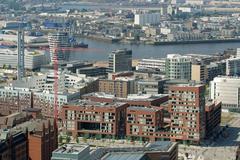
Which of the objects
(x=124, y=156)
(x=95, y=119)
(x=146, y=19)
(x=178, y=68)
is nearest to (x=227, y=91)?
(x=178, y=68)

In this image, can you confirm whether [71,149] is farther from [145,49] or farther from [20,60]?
[145,49]

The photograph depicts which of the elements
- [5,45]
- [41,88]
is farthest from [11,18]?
Answer: [41,88]

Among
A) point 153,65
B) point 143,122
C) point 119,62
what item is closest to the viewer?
point 143,122

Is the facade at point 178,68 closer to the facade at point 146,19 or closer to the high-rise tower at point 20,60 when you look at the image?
the high-rise tower at point 20,60

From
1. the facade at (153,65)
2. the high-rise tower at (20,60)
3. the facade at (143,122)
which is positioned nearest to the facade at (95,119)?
the facade at (143,122)

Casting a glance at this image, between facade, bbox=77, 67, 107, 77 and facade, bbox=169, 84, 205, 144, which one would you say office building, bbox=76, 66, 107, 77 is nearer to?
facade, bbox=77, 67, 107, 77

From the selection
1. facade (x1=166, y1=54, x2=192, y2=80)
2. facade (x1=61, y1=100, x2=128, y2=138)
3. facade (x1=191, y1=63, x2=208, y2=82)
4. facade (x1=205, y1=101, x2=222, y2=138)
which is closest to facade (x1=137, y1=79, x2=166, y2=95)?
facade (x1=166, y1=54, x2=192, y2=80)
